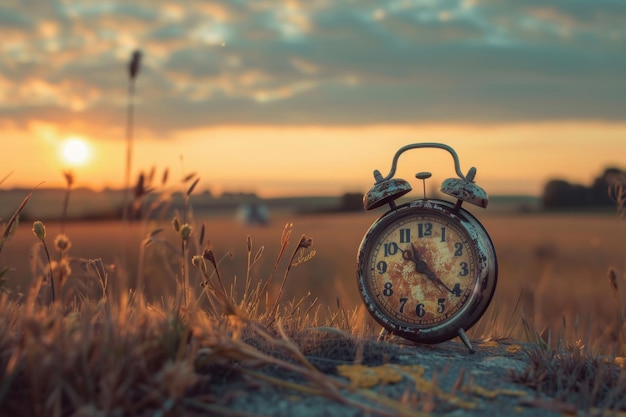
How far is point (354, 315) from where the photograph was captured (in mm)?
3885

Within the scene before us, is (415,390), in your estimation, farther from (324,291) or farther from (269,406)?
(324,291)

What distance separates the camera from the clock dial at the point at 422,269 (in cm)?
381

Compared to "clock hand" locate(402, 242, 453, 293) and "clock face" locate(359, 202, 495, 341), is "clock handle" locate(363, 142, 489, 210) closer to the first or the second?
"clock face" locate(359, 202, 495, 341)

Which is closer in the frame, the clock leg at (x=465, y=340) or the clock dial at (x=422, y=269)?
the clock leg at (x=465, y=340)

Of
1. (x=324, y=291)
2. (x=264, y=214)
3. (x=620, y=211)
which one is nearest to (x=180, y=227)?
(x=620, y=211)

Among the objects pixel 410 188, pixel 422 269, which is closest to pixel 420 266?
pixel 422 269

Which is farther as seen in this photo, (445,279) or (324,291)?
(324,291)

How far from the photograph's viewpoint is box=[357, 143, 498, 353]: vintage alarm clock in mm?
3748

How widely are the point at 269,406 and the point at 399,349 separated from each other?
107cm

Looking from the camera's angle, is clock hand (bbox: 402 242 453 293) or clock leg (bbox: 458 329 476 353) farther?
clock hand (bbox: 402 242 453 293)

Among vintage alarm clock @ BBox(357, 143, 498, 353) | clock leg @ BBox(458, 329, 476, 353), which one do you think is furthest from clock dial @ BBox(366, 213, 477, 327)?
clock leg @ BBox(458, 329, 476, 353)

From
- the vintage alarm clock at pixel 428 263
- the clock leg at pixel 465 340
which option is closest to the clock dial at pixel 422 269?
the vintage alarm clock at pixel 428 263

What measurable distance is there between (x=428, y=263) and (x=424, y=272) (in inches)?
2.2

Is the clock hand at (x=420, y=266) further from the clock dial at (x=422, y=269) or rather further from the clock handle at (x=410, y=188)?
the clock handle at (x=410, y=188)
